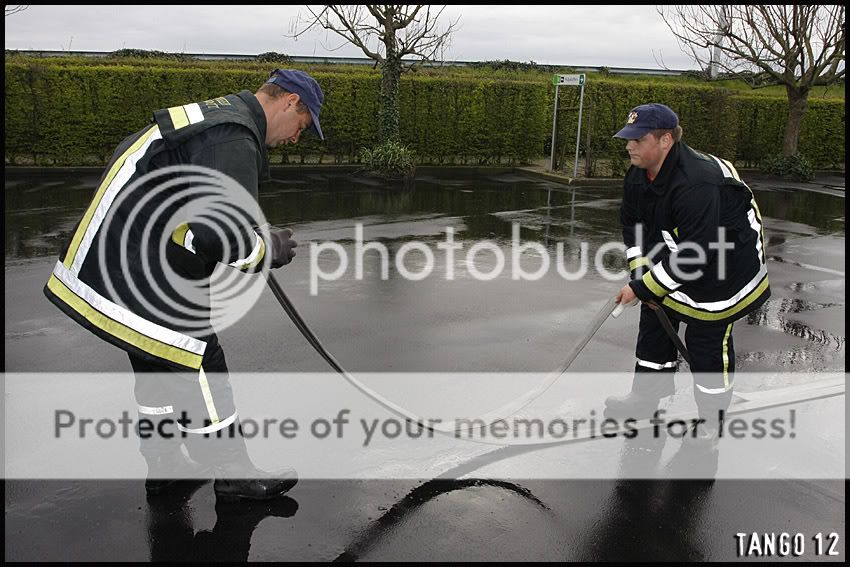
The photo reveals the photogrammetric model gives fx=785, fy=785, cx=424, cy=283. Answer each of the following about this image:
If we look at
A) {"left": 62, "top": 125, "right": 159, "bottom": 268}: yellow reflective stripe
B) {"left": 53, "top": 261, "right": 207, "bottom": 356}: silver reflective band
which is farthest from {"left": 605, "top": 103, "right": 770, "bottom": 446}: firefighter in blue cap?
{"left": 62, "top": 125, "right": 159, "bottom": 268}: yellow reflective stripe

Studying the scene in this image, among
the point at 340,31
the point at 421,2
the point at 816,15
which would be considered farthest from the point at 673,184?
the point at 816,15

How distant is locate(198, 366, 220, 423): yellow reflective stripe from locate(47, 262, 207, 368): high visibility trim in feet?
0.45

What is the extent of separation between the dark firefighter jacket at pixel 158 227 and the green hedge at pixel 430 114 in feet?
46.8

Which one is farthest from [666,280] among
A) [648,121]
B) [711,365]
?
[648,121]

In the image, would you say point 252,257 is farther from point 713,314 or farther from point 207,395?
point 713,314

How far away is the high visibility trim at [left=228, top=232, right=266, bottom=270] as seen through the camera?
11.2 ft

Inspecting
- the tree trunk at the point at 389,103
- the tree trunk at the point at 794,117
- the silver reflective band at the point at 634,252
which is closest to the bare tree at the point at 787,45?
the tree trunk at the point at 794,117

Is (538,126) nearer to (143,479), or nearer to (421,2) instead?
(421,2)

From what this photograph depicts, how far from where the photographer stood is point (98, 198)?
11.0 feet

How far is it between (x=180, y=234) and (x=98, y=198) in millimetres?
381

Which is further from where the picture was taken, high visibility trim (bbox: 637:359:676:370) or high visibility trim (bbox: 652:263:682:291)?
high visibility trim (bbox: 637:359:676:370)

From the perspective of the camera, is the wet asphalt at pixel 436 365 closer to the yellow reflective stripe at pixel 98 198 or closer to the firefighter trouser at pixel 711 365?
the firefighter trouser at pixel 711 365

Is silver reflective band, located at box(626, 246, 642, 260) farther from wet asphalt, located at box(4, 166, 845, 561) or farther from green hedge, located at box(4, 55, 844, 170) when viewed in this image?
green hedge, located at box(4, 55, 844, 170)

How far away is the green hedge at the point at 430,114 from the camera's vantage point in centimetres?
1609
